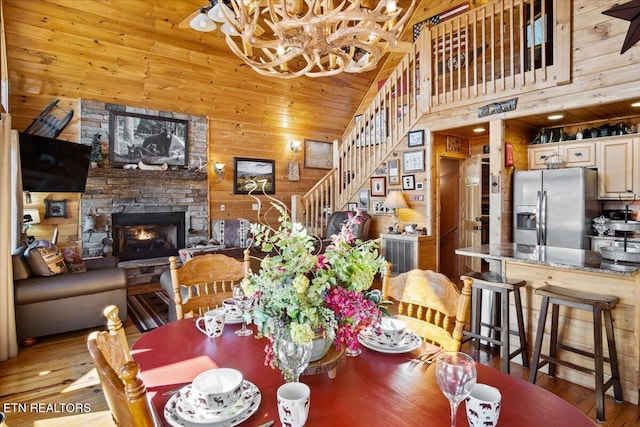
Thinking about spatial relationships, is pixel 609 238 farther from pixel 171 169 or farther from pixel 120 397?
pixel 171 169

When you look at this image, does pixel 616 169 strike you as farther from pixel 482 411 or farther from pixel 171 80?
pixel 171 80

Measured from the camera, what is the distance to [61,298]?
354 cm

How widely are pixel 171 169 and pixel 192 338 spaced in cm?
529

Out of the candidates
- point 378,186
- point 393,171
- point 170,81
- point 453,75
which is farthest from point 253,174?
point 453,75

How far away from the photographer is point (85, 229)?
550cm

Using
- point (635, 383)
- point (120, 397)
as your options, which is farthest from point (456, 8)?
point (120, 397)

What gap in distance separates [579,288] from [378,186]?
13.0 ft

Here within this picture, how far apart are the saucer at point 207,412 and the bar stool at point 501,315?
2.24 meters

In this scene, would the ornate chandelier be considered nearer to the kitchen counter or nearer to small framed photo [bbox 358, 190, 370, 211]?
the kitchen counter

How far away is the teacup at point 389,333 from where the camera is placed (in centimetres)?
146

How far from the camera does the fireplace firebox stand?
19.4 ft

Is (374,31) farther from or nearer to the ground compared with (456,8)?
nearer to the ground

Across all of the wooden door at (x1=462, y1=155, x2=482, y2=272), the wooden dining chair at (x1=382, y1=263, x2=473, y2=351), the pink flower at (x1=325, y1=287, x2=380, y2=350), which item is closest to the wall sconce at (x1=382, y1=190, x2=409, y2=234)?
the wooden door at (x1=462, y1=155, x2=482, y2=272)

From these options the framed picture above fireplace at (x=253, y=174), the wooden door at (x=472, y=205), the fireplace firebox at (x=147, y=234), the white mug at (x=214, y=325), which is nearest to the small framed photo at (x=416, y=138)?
the wooden door at (x=472, y=205)
